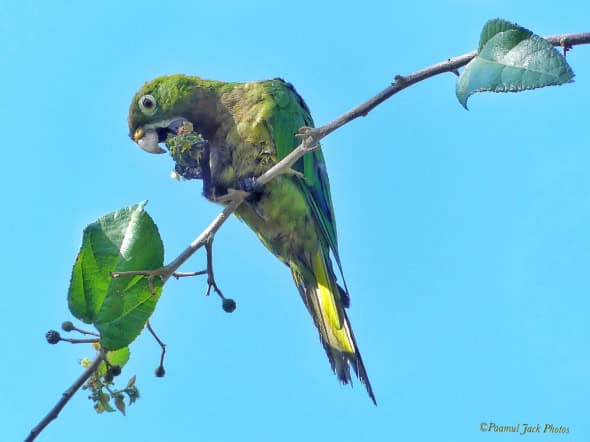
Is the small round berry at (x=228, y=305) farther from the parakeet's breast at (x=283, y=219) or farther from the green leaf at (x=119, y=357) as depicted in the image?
the parakeet's breast at (x=283, y=219)

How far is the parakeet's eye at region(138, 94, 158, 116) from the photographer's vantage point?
14.0 feet

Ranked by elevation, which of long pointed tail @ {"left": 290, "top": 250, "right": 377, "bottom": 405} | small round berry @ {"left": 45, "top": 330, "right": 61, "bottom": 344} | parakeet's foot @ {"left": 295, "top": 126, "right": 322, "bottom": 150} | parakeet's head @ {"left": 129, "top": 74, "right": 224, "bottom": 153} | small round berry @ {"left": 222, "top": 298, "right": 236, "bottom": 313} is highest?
parakeet's head @ {"left": 129, "top": 74, "right": 224, "bottom": 153}

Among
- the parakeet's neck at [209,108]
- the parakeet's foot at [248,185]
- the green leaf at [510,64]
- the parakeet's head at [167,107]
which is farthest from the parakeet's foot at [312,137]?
the parakeet's head at [167,107]

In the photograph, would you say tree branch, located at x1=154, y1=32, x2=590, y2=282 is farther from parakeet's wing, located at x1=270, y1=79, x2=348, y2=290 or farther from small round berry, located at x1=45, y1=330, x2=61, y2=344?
parakeet's wing, located at x1=270, y1=79, x2=348, y2=290

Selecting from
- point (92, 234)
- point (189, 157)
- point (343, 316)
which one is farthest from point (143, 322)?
point (343, 316)

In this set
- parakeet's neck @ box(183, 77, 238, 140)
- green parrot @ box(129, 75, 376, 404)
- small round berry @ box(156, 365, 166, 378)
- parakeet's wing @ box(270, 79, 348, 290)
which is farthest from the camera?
parakeet's neck @ box(183, 77, 238, 140)

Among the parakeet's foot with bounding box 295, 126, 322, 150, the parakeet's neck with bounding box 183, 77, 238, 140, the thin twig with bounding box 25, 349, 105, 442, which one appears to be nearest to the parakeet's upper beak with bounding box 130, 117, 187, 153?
the parakeet's neck with bounding box 183, 77, 238, 140

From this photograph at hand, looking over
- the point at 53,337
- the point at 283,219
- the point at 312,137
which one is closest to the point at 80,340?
the point at 53,337

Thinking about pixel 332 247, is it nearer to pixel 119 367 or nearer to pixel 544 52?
pixel 119 367

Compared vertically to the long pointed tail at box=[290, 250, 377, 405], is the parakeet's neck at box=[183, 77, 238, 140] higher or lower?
higher

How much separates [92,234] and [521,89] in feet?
4.78

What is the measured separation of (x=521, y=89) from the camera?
5.64ft

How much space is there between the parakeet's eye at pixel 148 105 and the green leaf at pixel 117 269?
193 cm

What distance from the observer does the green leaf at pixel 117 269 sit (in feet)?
7.75
